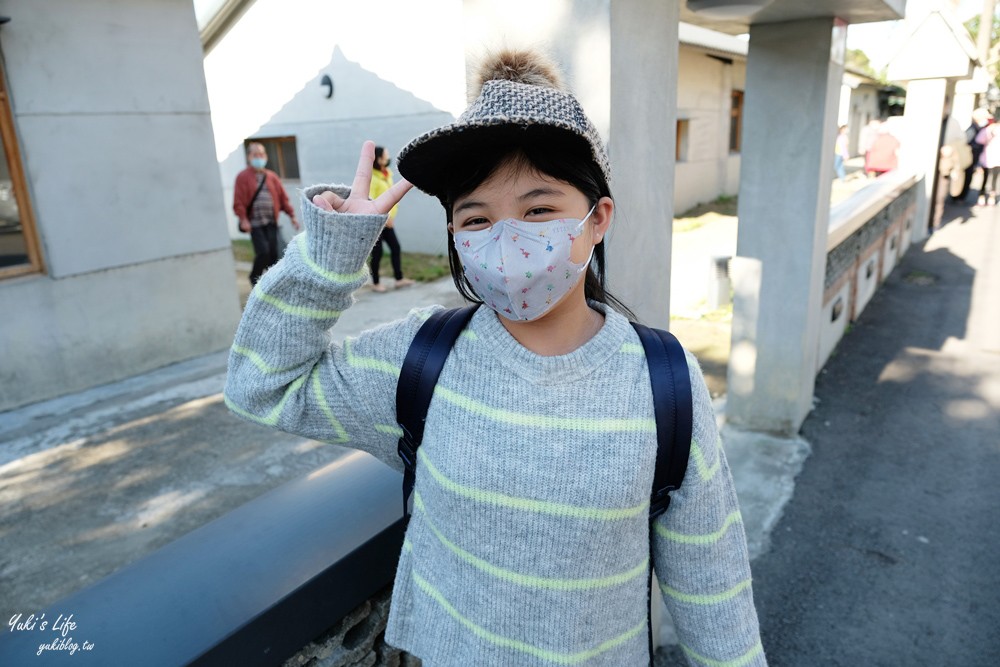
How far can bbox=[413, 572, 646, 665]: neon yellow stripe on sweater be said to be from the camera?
4.34ft

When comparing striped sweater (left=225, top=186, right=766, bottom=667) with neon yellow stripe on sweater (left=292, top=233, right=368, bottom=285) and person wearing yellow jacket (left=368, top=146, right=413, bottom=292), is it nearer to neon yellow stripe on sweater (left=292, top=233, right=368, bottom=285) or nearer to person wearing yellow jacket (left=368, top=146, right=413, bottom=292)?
neon yellow stripe on sweater (left=292, top=233, right=368, bottom=285)

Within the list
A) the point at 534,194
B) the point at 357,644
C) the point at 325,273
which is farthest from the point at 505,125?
the point at 357,644

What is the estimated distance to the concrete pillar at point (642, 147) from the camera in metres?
2.05

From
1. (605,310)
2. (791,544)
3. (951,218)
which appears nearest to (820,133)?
(791,544)

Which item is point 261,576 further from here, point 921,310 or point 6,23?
point 921,310

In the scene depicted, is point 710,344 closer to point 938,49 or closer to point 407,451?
point 407,451

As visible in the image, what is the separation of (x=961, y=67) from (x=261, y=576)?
11.5m

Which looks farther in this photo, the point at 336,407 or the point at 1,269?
the point at 1,269

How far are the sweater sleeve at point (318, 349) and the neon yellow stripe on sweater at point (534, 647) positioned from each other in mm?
354

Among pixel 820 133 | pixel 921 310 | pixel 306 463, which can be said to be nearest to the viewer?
pixel 820 133

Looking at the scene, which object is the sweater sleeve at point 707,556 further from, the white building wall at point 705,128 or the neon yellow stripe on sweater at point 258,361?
the white building wall at point 705,128

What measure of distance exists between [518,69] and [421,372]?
0.60m

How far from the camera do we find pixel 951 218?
12992 mm

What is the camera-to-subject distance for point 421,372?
136 centimetres
